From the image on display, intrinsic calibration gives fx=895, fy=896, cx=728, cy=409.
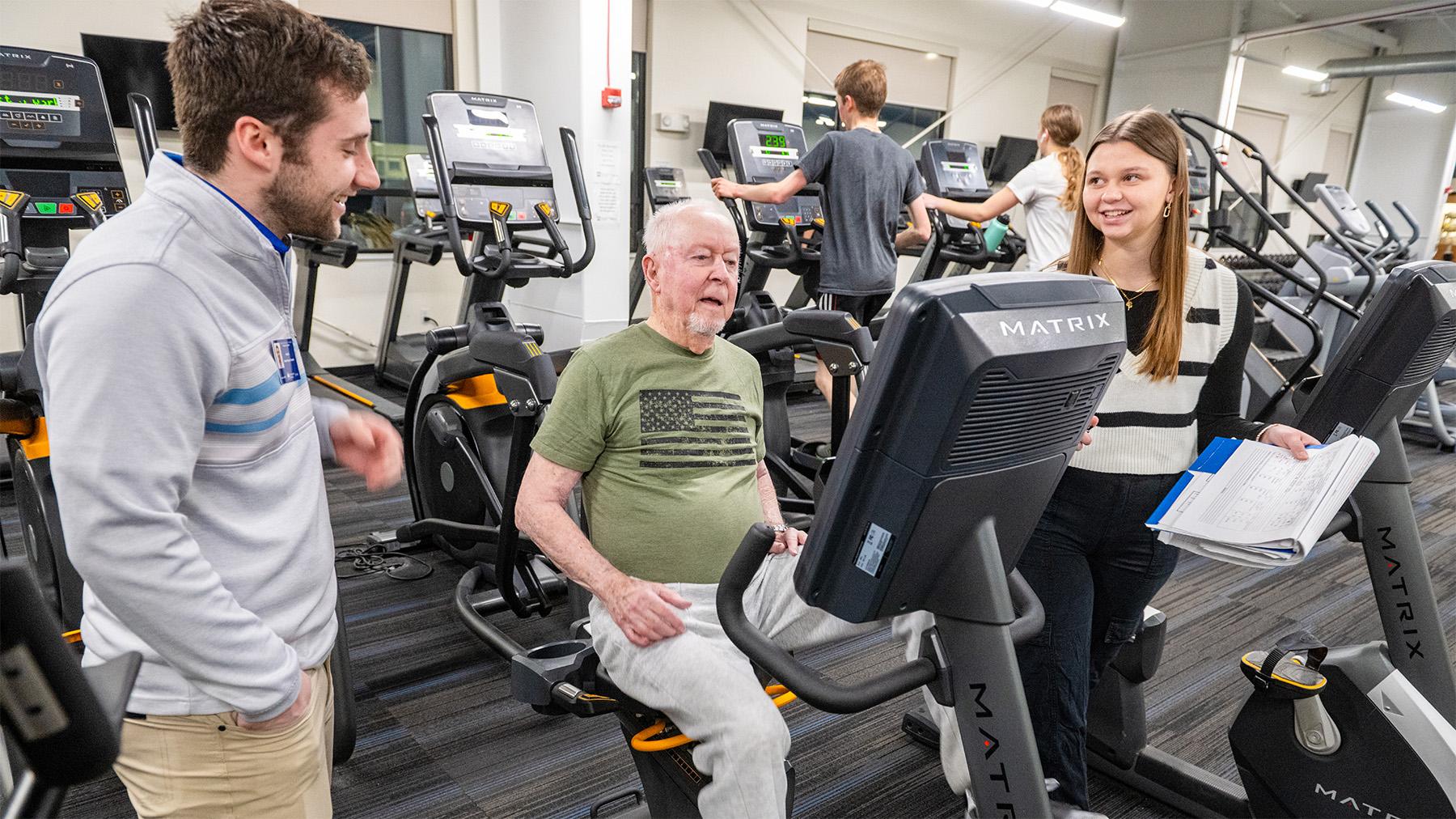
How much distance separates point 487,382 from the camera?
9.84 feet

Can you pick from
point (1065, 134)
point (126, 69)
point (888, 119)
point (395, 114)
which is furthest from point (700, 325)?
point (888, 119)

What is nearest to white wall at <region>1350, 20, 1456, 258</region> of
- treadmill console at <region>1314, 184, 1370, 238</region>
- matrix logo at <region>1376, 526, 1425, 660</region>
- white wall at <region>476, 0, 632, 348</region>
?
treadmill console at <region>1314, 184, 1370, 238</region>

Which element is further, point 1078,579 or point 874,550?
point 1078,579

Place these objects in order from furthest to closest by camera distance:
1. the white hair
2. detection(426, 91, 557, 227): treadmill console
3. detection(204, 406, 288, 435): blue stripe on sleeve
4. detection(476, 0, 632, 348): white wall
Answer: detection(476, 0, 632, 348): white wall
detection(426, 91, 557, 227): treadmill console
the white hair
detection(204, 406, 288, 435): blue stripe on sleeve

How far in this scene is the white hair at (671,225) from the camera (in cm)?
186

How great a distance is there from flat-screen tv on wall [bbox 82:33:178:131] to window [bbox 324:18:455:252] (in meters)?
1.26

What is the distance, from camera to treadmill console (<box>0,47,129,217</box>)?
9.86ft

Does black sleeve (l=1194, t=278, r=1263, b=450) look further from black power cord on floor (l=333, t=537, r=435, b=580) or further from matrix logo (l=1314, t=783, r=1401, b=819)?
black power cord on floor (l=333, t=537, r=435, b=580)

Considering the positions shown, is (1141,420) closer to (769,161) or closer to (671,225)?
(671,225)

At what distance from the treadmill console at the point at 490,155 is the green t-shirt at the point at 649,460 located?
2.18m

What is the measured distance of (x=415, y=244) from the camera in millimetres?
5418

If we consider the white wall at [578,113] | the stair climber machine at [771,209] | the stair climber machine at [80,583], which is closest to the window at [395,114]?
the white wall at [578,113]

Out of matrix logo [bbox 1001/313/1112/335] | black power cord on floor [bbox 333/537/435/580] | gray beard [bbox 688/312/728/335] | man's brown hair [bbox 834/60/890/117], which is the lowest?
black power cord on floor [bbox 333/537/435/580]

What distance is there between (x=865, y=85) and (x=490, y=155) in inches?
63.9
